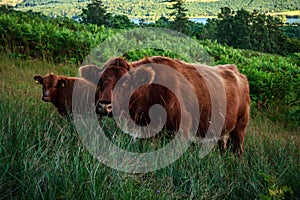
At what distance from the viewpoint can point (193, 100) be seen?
17.7 feet

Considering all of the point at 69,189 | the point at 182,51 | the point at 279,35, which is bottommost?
the point at 279,35

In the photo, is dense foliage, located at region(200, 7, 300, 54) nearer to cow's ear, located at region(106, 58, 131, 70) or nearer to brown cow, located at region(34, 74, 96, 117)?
brown cow, located at region(34, 74, 96, 117)

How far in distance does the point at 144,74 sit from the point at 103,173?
177 cm

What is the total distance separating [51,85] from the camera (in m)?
6.57

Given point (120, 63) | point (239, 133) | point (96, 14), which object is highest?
point (120, 63)

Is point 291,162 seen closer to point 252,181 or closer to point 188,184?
point 252,181

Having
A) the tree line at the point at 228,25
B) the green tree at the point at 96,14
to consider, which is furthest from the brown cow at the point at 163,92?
the green tree at the point at 96,14

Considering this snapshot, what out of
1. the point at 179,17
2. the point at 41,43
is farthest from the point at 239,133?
the point at 179,17

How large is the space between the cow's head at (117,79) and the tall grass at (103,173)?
50cm

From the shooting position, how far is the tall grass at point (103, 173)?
3.22 m

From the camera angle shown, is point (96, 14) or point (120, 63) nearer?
point (120, 63)

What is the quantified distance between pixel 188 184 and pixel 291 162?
1279 millimetres

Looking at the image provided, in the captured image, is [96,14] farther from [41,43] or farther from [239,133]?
[239,133]

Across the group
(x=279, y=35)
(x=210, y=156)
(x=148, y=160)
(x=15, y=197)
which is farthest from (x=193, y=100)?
(x=279, y=35)
